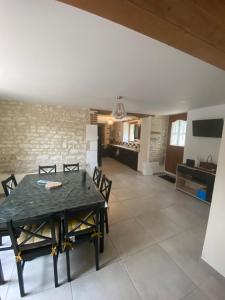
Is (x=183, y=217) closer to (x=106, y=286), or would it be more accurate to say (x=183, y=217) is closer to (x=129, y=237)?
(x=129, y=237)

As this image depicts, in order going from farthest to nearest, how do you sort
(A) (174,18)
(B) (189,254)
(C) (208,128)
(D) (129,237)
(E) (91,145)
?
1. (E) (91,145)
2. (C) (208,128)
3. (D) (129,237)
4. (B) (189,254)
5. (A) (174,18)

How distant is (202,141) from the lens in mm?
3965

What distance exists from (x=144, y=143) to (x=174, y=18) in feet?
16.2

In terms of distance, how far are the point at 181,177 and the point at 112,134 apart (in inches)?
229

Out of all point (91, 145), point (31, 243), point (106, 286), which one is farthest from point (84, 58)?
point (91, 145)

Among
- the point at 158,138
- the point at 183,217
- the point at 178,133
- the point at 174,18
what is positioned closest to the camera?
the point at 174,18

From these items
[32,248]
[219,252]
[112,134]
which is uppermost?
[112,134]

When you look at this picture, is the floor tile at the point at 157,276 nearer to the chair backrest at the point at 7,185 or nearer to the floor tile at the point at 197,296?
the floor tile at the point at 197,296

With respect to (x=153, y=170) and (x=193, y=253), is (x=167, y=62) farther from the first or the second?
(x=153, y=170)

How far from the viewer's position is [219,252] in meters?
1.66

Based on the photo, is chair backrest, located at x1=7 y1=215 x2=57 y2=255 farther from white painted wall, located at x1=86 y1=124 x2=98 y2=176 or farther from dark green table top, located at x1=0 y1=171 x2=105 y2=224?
white painted wall, located at x1=86 y1=124 x2=98 y2=176

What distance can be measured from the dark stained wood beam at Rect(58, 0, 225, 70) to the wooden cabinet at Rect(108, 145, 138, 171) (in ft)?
17.1

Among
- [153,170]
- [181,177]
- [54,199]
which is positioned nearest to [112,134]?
[153,170]

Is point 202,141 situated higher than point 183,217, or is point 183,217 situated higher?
point 202,141
